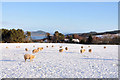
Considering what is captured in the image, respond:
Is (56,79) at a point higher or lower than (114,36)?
lower

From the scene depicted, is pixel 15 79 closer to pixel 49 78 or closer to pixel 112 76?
pixel 49 78

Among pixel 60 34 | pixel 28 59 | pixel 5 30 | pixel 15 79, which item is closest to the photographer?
pixel 15 79

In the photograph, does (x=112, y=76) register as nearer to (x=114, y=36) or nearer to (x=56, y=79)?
(x=56, y=79)

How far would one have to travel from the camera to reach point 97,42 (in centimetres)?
2772

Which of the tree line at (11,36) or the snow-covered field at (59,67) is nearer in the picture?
the snow-covered field at (59,67)

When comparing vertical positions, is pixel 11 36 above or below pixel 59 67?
above

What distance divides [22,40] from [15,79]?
92.8 ft

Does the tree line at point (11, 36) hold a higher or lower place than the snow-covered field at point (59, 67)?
higher

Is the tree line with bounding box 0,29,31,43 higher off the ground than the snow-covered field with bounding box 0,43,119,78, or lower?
higher

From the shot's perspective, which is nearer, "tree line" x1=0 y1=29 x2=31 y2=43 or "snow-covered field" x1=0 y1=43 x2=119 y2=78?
"snow-covered field" x1=0 y1=43 x2=119 y2=78

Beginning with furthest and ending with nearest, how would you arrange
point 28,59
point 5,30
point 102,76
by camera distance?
point 5,30 → point 28,59 → point 102,76

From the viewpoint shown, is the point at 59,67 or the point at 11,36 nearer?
the point at 59,67

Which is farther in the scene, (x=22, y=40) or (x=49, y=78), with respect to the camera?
(x=22, y=40)

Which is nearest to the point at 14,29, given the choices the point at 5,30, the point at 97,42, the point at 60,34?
the point at 5,30
